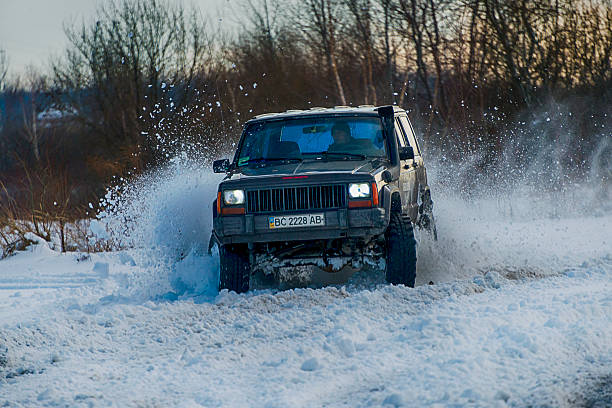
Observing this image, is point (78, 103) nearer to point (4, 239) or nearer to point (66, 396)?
point (4, 239)

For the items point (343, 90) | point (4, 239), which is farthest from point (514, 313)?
point (343, 90)

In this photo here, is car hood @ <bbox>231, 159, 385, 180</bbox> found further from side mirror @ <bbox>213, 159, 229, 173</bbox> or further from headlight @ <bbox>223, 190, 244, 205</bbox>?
side mirror @ <bbox>213, 159, 229, 173</bbox>

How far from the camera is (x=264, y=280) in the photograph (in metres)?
7.88

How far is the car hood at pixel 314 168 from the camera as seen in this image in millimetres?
6762

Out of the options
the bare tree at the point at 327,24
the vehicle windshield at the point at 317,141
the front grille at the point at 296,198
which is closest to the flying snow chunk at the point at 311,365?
the front grille at the point at 296,198

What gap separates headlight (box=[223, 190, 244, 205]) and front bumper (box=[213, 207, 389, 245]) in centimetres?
14

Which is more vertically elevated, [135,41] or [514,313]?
[135,41]

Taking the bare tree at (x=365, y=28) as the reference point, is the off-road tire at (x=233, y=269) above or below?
below

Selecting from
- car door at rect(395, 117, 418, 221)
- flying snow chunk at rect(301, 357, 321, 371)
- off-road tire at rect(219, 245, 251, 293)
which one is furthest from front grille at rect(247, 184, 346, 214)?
flying snow chunk at rect(301, 357, 321, 371)

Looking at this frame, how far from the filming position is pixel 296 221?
21.7 feet

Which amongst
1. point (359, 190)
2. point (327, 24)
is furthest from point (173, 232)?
point (327, 24)

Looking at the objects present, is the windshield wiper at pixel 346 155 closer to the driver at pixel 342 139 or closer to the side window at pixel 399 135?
the driver at pixel 342 139

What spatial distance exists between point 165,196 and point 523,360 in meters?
6.62

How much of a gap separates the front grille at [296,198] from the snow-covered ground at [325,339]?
797 millimetres
